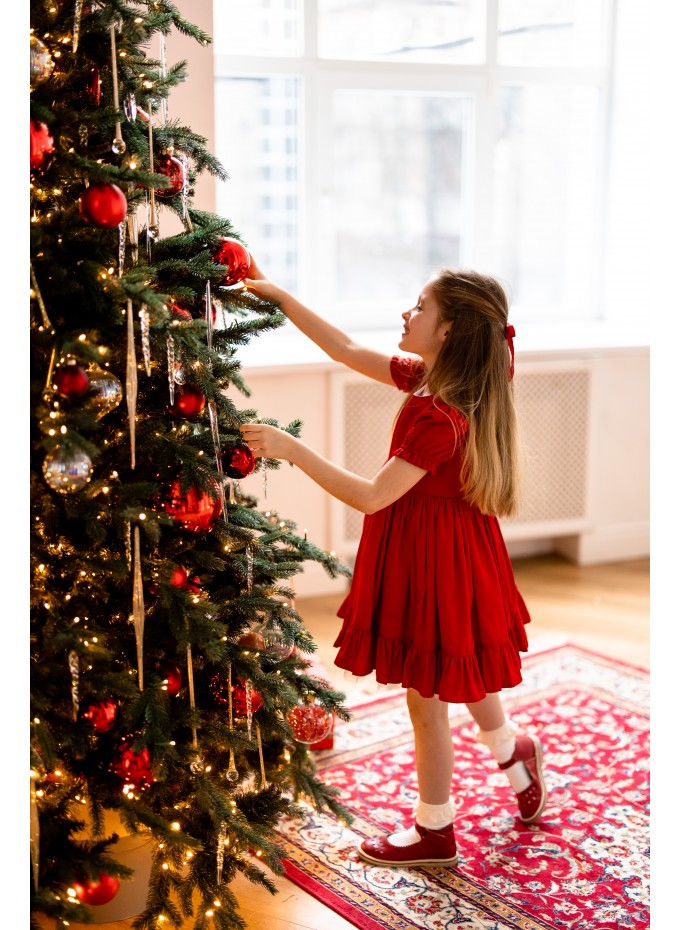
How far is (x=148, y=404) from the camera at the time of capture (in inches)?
65.0

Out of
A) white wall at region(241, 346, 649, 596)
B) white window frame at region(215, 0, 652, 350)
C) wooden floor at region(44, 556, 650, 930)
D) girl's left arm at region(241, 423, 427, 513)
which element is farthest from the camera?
white window frame at region(215, 0, 652, 350)

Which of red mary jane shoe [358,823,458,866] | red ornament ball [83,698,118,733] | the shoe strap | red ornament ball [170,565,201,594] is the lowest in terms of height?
red mary jane shoe [358,823,458,866]

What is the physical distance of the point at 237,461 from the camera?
1687 mm

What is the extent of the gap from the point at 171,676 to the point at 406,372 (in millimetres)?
803

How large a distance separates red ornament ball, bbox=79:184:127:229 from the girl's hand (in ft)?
1.42

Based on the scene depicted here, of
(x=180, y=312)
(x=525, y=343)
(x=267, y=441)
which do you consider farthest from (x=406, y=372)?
(x=525, y=343)

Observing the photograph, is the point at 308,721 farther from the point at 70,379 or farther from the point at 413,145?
the point at 413,145

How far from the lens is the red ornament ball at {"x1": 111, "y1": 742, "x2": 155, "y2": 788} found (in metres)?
1.52

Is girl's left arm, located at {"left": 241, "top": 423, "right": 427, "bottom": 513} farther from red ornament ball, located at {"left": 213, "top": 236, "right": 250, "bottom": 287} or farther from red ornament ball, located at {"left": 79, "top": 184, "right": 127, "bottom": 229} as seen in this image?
red ornament ball, located at {"left": 79, "top": 184, "right": 127, "bottom": 229}

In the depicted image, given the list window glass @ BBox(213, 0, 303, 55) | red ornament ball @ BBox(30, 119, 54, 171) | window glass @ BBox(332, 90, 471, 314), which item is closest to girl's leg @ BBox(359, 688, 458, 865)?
red ornament ball @ BBox(30, 119, 54, 171)

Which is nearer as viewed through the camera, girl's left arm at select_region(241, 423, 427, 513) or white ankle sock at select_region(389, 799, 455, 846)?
girl's left arm at select_region(241, 423, 427, 513)

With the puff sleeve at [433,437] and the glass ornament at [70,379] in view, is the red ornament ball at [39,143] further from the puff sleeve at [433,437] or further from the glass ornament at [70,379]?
the puff sleeve at [433,437]

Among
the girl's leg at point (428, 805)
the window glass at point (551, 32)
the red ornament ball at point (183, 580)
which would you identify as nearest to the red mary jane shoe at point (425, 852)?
the girl's leg at point (428, 805)
